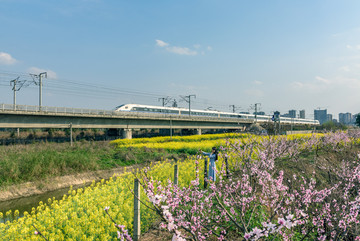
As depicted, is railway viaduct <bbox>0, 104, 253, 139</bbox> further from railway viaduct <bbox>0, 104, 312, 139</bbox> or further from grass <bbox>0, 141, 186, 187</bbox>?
grass <bbox>0, 141, 186, 187</bbox>

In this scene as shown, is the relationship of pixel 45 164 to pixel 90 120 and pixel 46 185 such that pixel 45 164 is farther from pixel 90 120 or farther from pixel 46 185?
pixel 90 120

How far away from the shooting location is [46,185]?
13.5m

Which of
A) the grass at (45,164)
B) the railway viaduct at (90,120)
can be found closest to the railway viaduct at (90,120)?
the railway viaduct at (90,120)

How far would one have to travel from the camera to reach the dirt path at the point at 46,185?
39.7 feet

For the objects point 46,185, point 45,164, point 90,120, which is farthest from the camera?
point 90,120

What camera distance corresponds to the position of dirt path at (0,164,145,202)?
12.1 meters

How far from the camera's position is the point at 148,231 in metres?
5.89

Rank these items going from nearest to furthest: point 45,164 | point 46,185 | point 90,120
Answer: point 46,185
point 45,164
point 90,120

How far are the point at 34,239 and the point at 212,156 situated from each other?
→ 5.77 metres

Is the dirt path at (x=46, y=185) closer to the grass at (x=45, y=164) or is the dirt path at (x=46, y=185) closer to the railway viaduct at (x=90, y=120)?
the grass at (x=45, y=164)

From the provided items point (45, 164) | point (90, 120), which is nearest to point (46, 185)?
point (45, 164)

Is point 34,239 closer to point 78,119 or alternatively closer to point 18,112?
point 18,112

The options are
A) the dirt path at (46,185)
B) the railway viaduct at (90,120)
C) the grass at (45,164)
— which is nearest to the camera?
the dirt path at (46,185)

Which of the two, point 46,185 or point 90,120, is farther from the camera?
point 90,120
